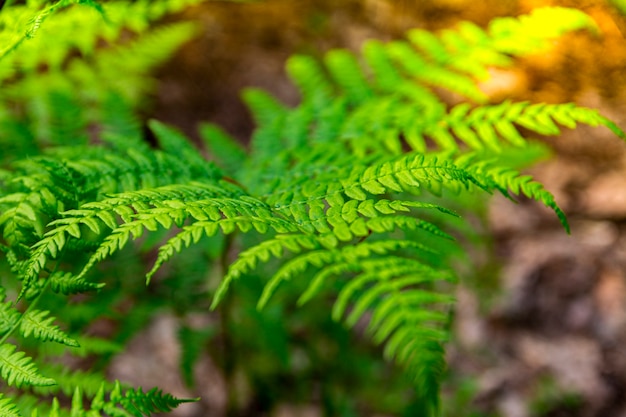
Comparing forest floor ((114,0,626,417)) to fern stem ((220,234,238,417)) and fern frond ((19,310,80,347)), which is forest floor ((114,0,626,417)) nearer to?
fern stem ((220,234,238,417))

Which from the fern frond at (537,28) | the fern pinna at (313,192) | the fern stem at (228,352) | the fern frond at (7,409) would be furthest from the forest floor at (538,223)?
the fern frond at (7,409)

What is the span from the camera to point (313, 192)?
128cm

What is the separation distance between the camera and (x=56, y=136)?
6.23 feet

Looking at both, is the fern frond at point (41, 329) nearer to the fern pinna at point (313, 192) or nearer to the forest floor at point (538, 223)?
the fern pinna at point (313, 192)

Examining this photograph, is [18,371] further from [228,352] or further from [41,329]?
[228,352]

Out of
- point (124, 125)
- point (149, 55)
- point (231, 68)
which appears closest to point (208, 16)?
point (231, 68)

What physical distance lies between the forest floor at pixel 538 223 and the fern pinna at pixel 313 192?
0.93 meters

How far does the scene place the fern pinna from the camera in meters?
1.12

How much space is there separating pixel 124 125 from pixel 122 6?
43 centimetres

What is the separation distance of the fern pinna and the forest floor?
93 cm

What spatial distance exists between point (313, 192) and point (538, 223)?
6.98 feet

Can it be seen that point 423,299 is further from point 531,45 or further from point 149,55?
point 149,55

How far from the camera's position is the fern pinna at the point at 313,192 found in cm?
112

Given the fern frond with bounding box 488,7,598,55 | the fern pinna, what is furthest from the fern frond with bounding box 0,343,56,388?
the fern frond with bounding box 488,7,598,55
